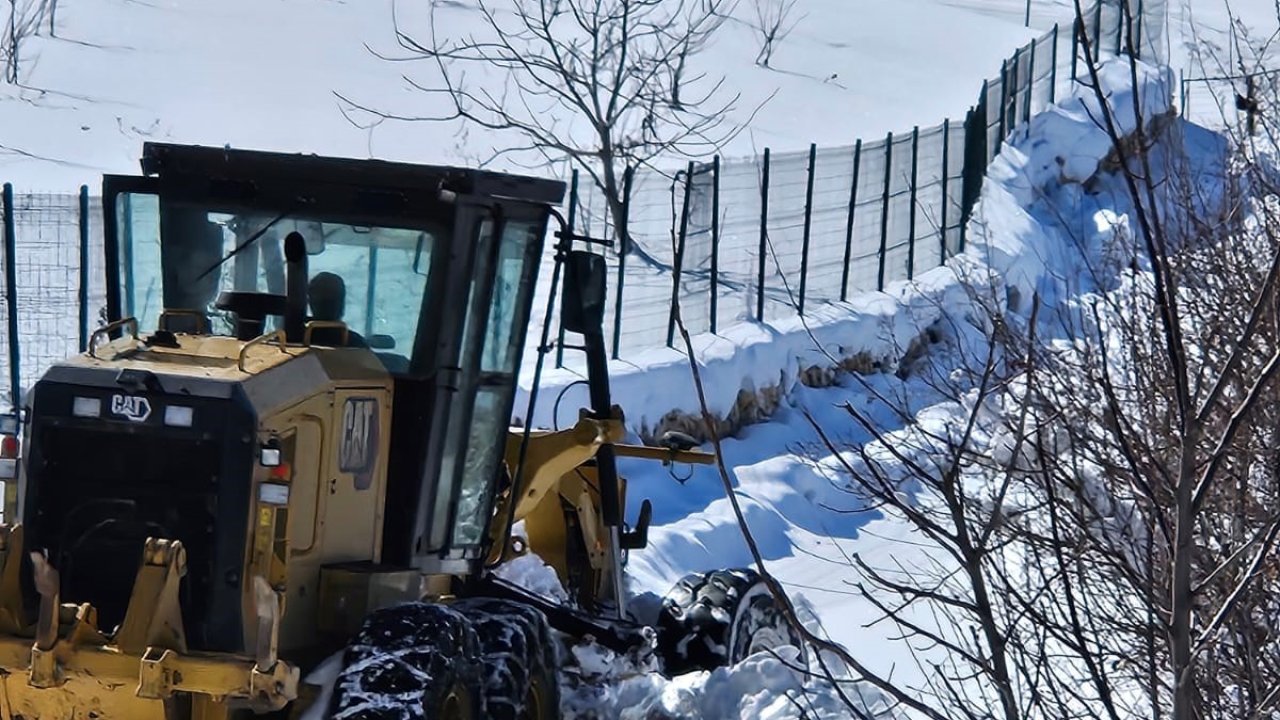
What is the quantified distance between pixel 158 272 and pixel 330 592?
141 centimetres

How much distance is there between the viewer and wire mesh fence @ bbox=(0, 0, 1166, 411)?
1392cm

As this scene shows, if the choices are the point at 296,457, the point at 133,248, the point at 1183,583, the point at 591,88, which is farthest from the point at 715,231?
the point at 1183,583

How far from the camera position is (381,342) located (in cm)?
659

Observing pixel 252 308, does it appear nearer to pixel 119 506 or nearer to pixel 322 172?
pixel 322 172

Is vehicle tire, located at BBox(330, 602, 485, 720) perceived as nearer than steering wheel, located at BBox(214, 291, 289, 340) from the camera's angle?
Yes

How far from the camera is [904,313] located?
20.6 m

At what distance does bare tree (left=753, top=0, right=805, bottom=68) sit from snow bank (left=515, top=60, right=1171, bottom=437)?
12.0m

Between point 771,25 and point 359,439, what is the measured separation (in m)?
41.9

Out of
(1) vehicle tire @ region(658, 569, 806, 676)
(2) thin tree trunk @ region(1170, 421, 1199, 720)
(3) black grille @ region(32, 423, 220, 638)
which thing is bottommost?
(1) vehicle tire @ region(658, 569, 806, 676)

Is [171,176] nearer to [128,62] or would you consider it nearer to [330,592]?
[330,592]

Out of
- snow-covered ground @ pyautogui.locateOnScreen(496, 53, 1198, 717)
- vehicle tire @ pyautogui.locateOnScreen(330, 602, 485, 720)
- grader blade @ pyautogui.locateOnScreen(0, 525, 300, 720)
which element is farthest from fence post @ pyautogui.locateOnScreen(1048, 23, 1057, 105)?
grader blade @ pyautogui.locateOnScreen(0, 525, 300, 720)

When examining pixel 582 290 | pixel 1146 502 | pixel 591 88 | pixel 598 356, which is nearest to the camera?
pixel 1146 502

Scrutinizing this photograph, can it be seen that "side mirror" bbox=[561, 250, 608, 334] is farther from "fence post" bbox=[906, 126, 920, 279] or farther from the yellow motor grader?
"fence post" bbox=[906, 126, 920, 279]

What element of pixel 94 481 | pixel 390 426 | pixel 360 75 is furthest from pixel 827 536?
pixel 360 75
